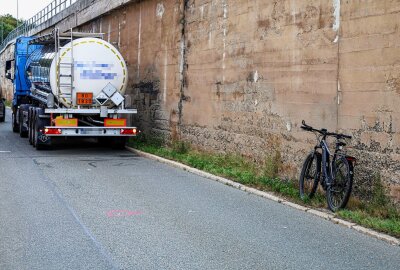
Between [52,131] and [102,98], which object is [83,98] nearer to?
[102,98]

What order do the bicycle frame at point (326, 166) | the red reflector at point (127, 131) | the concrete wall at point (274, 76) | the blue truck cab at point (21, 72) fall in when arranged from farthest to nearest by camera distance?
1. the blue truck cab at point (21, 72)
2. the red reflector at point (127, 131)
3. the bicycle frame at point (326, 166)
4. the concrete wall at point (274, 76)

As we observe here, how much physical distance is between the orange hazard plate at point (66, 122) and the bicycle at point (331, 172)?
8.00m

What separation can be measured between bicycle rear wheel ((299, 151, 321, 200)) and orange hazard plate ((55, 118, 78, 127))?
7858 mm

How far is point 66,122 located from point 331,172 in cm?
899

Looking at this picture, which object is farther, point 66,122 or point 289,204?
point 66,122

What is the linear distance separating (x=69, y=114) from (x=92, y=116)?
79 centimetres

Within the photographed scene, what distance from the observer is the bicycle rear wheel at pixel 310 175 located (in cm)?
862

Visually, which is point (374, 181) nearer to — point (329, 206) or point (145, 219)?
point (329, 206)

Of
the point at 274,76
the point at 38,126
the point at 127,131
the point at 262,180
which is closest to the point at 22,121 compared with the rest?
the point at 38,126

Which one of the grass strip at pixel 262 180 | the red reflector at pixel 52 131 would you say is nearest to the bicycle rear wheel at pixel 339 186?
the grass strip at pixel 262 180

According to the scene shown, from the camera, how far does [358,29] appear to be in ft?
27.3

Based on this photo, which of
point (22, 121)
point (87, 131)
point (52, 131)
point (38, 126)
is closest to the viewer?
point (52, 131)

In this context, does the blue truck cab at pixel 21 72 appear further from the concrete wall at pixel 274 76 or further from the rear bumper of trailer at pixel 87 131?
the rear bumper of trailer at pixel 87 131

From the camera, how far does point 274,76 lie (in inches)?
422
